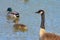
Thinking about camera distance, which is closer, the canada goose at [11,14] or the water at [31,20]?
the water at [31,20]

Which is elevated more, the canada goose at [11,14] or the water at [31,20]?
the water at [31,20]

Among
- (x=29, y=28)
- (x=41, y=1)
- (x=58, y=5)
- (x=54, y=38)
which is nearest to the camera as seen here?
(x=54, y=38)

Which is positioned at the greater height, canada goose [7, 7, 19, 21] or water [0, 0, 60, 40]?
water [0, 0, 60, 40]

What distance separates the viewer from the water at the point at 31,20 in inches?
465

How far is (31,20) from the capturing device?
588 inches

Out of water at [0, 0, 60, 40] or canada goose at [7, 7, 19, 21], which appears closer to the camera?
water at [0, 0, 60, 40]

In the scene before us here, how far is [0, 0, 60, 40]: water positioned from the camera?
1180cm

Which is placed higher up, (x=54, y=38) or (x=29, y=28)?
(x=54, y=38)

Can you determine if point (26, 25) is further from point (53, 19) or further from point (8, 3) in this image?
point (8, 3)

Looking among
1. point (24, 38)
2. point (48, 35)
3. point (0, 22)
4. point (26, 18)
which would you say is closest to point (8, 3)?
point (26, 18)

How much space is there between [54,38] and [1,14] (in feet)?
29.0

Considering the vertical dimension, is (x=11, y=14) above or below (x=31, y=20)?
below

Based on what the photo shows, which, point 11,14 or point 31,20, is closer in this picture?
point 31,20

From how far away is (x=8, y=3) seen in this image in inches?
808
